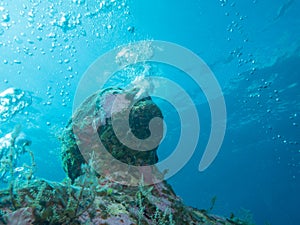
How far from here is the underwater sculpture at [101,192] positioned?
2.72 m

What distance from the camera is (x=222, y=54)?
18703 mm

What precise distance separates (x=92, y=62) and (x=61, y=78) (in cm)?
298

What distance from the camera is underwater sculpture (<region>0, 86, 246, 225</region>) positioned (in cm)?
272

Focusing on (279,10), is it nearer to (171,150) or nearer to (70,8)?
(70,8)

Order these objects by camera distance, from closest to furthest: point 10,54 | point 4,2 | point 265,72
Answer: point 4,2 → point 10,54 → point 265,72

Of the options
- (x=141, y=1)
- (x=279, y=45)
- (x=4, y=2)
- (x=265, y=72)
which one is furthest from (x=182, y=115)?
(x=4, y=2)

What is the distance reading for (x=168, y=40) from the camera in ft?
52.9

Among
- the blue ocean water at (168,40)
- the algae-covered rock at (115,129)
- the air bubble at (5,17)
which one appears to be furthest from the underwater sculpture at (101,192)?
the air bubble at (5,17)

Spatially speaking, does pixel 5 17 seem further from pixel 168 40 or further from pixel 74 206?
pixel 74 206

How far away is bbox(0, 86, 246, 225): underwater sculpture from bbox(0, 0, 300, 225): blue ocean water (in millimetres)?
1390

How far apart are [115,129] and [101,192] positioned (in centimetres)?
189

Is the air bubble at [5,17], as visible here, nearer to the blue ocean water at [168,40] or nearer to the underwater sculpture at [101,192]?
the blue ocean water at [168,40]

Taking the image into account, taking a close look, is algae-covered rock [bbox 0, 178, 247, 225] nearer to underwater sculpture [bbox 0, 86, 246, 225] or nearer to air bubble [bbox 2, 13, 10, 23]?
underwater sculpture [bbox 0, 86, 246, 225]

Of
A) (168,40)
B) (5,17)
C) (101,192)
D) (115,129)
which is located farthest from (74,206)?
(168,40)
